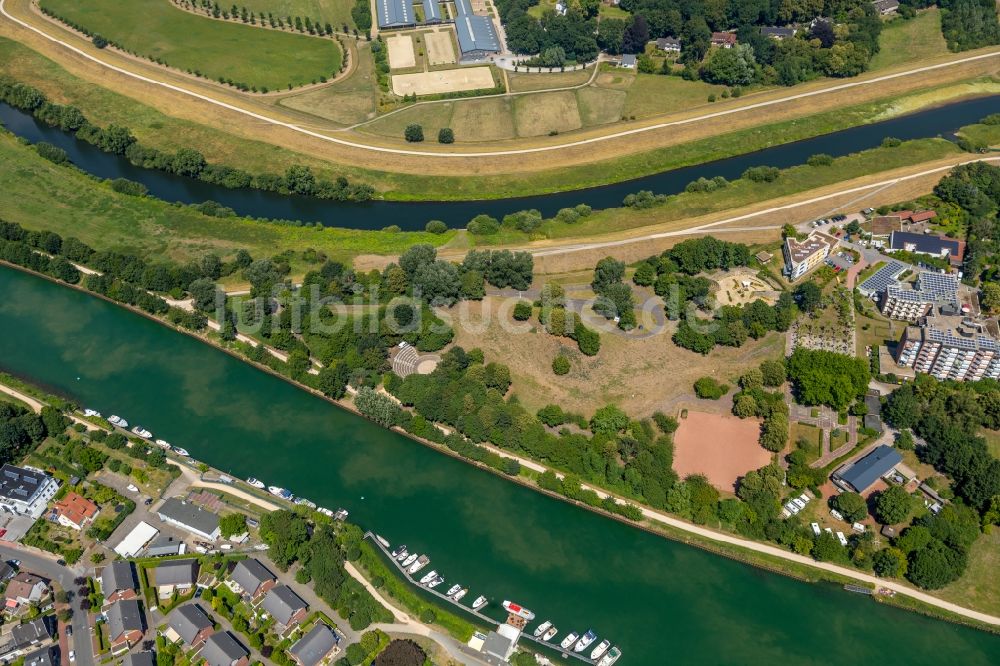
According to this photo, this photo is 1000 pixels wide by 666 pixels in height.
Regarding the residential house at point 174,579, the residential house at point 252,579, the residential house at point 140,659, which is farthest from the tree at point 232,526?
the residential house at point 140,659

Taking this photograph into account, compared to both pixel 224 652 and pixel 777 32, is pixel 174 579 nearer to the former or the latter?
pixel 224 652

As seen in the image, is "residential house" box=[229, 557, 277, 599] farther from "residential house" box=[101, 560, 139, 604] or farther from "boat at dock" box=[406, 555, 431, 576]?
"boat at dock" box=[406, 555, 431, 576]

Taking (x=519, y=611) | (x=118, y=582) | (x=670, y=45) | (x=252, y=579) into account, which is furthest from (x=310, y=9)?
(x=519, y=611)

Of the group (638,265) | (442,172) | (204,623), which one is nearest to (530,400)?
(638,265)

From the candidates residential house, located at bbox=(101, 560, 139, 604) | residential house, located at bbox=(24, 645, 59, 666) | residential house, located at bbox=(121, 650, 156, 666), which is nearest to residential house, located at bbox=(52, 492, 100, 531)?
residential house, located at bbox=(101, 560, 139, 604)

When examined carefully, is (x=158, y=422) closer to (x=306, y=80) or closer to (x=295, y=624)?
(x=295, y=624)

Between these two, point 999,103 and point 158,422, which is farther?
point 999,103
